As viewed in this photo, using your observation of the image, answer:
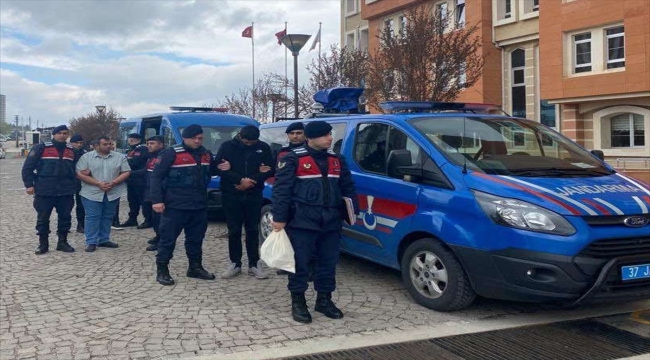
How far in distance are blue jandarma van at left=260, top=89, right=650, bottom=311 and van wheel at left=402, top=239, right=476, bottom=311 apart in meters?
0.01

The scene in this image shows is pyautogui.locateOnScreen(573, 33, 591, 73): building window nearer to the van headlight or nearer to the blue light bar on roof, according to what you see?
the blue light bar on roof

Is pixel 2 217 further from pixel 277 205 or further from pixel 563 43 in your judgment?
pixel 563 43

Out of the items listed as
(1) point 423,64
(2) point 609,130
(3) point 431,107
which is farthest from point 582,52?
(3) point 431,107

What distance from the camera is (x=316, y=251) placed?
16.7ft

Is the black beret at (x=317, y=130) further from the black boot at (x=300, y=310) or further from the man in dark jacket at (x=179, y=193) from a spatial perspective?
the man in dark jacket at (x=179, y=193)

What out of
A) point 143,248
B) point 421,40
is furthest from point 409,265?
point 421,40

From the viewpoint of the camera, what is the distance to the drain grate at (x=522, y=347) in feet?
13.8

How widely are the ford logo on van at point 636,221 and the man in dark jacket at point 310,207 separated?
2.26 metres

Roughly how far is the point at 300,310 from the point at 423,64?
12.4m

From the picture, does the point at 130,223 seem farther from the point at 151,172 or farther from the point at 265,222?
the point at 265,222

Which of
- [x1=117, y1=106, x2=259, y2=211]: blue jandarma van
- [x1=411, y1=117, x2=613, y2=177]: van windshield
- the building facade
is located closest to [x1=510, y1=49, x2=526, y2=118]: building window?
the building facade

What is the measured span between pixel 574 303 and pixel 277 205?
245 centimetres

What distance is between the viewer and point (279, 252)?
4832mm

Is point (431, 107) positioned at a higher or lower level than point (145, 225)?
higher
